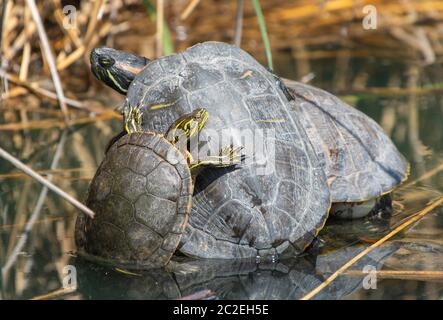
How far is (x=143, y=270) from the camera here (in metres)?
3.09

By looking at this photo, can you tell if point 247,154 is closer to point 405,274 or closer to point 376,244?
point 376,244

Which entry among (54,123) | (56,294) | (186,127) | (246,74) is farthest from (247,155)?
(54,123)

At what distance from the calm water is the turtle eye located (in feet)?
2.63

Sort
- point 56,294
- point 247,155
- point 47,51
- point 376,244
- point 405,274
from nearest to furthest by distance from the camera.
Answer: point 56,294, point 405,274, point 247,155, point 376,244, point 47,51

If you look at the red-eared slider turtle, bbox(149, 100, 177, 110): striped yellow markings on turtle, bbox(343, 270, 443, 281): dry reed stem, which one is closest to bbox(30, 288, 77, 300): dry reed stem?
the red-eared slider turtle

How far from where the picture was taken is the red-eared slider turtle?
3.20m

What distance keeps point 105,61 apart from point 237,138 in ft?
2.77

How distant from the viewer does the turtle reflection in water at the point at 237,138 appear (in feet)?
10.5

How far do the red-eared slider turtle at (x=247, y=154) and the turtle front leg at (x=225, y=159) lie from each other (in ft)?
0.11

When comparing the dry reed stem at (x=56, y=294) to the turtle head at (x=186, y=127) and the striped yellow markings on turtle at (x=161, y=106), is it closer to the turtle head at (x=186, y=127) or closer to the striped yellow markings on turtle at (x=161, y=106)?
the turtle head at (x=186, y=127)

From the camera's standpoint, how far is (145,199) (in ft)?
10.1

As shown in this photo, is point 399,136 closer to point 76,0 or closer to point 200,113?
point 200,113

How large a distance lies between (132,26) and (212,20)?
2.94 ft
